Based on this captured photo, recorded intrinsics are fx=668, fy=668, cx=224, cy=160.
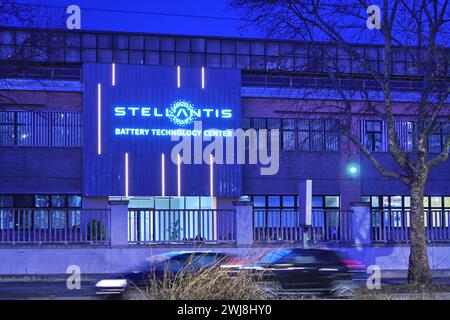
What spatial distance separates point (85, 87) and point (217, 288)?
31122 millimetres

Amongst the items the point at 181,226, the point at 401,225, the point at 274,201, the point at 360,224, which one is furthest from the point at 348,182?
the point at 181,226

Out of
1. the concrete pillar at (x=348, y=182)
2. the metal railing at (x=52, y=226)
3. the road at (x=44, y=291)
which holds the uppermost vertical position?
the concrete pillar at (x=348, y=182)

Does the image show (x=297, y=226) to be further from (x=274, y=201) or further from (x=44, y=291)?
(x=274, y=201)

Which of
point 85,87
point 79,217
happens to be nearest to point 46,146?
point 85,87

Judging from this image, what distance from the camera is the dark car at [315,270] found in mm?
15477

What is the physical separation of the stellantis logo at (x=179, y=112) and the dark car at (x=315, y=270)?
24104 mm

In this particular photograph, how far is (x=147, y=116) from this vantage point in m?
39.2

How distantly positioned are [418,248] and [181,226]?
29.9 ft

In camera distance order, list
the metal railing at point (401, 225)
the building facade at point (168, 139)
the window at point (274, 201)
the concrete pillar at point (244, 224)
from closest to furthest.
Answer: the concrete pillar at point (244, 224) < the metal railing at point (401, 225) < the building facade at point (168, 139) < the window at point (274, 201)

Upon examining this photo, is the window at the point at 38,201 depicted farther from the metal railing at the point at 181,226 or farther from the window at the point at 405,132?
the window at the point at 405,132

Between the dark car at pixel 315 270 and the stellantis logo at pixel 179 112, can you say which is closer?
the dark car at pixel 315 270

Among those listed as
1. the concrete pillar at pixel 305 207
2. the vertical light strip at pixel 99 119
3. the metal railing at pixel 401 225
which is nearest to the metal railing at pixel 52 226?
the concrete pillar at pixel 305 207
